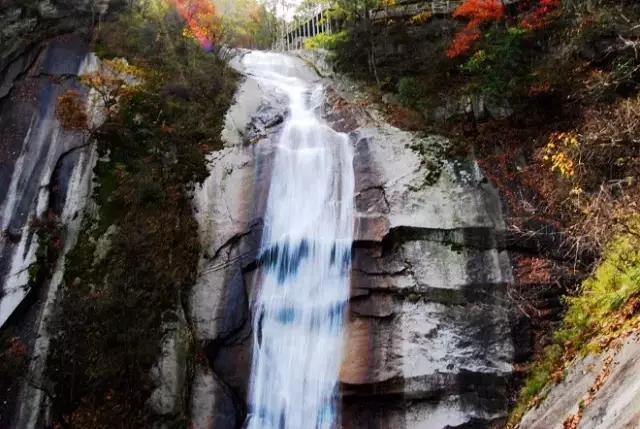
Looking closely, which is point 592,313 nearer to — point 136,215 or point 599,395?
point 599,395

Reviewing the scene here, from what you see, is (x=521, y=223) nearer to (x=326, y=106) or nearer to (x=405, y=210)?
(x=405, y=210)

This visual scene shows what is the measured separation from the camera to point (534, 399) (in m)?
8.09

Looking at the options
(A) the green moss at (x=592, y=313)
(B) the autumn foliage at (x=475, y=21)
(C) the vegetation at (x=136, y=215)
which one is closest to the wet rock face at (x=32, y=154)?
(C) the vegetation at (x=136, y=215)

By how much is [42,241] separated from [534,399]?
37.6 feet

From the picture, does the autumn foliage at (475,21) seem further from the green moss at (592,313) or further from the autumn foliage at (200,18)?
the autumn foliage at (200,18)

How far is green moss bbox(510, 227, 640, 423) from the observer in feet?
24.0

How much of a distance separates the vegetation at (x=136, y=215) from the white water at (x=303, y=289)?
2.01 meters

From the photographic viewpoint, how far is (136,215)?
38.8 ft

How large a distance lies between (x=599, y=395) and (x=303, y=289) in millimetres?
6269

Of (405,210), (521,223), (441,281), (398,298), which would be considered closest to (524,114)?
(521,223)

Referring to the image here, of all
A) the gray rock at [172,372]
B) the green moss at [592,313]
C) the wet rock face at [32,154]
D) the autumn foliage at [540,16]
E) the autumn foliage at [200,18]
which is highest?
the autumn foliage at [200,18]

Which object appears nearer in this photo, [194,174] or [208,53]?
[194,174]

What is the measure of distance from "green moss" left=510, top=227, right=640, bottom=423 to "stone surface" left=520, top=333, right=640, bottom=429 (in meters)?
0.49

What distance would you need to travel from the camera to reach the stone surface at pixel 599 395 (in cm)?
464
